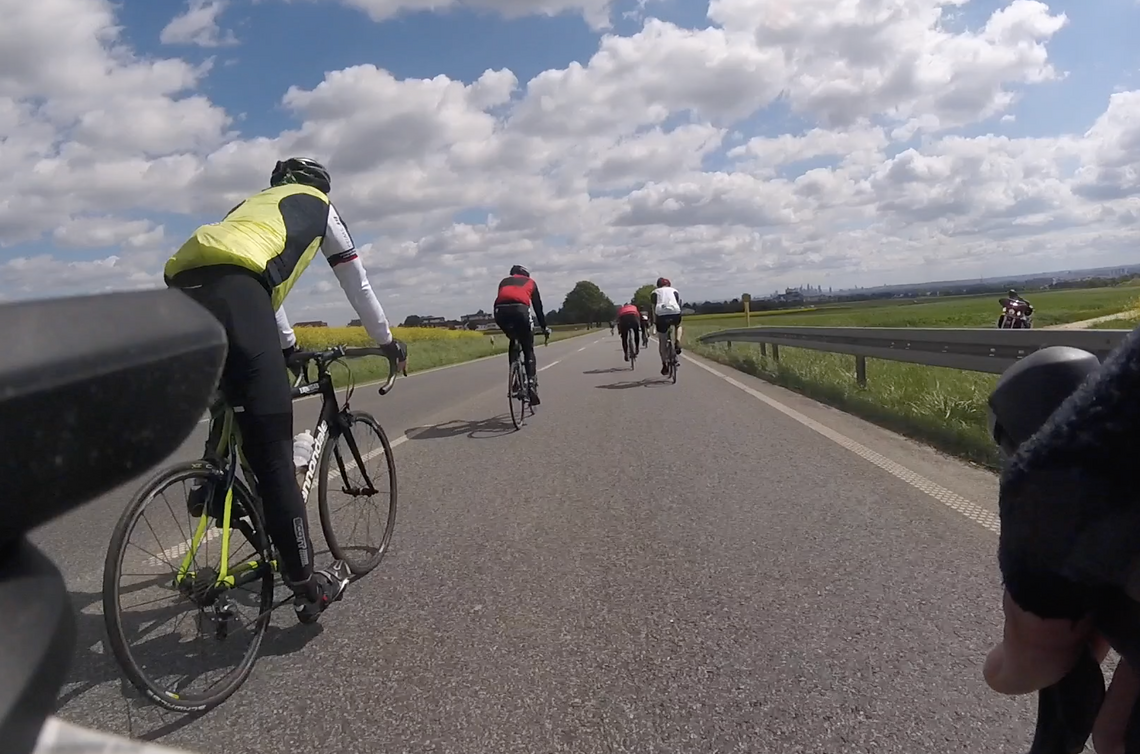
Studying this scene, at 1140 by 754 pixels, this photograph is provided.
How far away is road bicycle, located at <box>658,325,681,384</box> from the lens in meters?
14.5

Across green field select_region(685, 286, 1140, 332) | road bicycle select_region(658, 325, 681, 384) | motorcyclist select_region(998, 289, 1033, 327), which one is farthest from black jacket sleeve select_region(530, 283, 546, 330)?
green field select_region(685, 286, 1140, 332)

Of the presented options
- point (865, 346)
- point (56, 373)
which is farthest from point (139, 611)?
point (865, 346)

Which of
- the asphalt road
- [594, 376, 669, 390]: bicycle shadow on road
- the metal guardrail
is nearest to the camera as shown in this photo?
the asphalt road

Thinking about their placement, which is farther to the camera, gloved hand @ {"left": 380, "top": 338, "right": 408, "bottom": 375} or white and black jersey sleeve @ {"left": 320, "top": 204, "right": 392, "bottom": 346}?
gloved hand @ {"left": 380, "top": 338, "right": 408, "bottom": 375}

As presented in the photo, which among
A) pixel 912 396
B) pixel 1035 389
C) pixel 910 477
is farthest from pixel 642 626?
pixel 912 396

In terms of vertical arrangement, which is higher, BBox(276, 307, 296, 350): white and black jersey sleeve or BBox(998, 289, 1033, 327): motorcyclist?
BBox(276, 307, 296, 350): white and black jersey sleeve

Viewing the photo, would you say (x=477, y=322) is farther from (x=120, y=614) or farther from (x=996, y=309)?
(x=120, y=614)

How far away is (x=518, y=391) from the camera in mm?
9680

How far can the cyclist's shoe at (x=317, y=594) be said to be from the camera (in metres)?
3.35

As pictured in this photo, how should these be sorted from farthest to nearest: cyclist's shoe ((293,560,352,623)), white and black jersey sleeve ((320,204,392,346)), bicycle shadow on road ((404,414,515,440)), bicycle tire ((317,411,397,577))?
bicycle shadow on road ((404,414,515,440)), bicycle tire ((317,411,397,577)), white and black jersey sleeve ((320,204,392,346)), cyclist's shoe ((293,560,352,623))

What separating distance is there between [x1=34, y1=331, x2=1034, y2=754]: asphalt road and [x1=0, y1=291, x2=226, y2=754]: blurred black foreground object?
0.28 m

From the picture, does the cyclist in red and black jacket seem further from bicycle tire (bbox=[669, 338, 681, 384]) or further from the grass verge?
bicycle tire (bbox=[669, 338, 681, 384])

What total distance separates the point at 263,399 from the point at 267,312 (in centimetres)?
32

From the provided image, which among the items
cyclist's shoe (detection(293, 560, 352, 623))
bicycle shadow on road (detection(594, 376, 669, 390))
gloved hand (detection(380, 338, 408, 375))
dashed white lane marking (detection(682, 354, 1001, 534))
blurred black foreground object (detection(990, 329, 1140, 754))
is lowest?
dashed white lane marking (detection(682, 354, 1001, 534))
